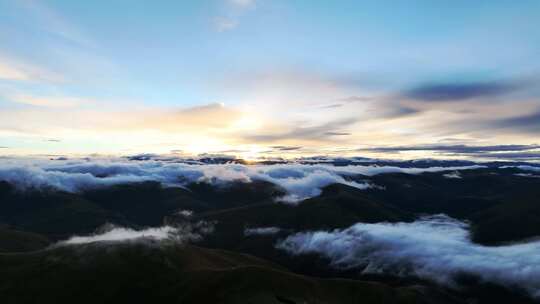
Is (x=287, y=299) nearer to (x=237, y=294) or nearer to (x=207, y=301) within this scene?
(x=237, y=294)

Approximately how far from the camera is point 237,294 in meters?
199

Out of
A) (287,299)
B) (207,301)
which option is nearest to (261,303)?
(287,299)

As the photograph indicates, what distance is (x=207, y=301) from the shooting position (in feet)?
653

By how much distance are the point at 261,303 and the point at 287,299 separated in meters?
16.0

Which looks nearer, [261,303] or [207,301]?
[261,303]

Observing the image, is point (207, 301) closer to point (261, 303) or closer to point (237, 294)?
point (237, 294)

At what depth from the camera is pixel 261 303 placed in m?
186

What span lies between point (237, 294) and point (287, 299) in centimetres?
2268

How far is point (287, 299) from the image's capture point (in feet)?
648

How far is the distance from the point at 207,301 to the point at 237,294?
14.0 meters

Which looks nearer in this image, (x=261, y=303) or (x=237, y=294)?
(x=261, y=303)

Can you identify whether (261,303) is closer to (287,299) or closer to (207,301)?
(287,299)

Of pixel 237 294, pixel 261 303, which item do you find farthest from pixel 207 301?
pixel 261 303
